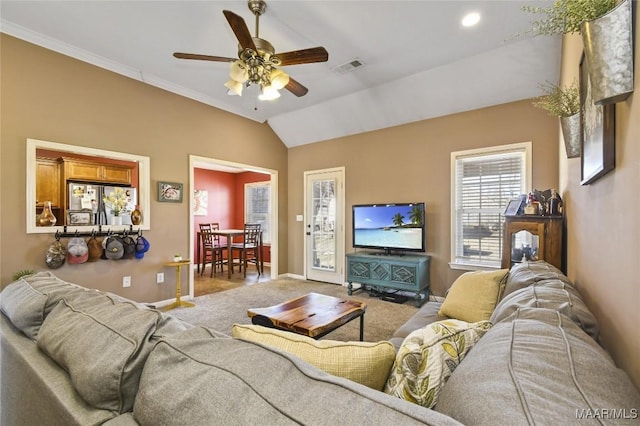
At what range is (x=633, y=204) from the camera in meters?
0.88

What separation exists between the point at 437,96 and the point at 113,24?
149 inches

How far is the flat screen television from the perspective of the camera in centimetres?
421

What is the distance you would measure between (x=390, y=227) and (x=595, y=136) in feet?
10.6

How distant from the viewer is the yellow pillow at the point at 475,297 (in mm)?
1914

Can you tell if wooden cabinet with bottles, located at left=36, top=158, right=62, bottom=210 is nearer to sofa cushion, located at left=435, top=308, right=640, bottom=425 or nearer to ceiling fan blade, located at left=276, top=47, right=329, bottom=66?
ceiling fan blade, located at left=276, top=47, right=329, bottom=66

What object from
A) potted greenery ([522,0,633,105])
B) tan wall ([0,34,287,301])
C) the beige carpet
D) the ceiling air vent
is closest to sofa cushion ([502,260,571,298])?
potted greenery ([522,0,633,105])

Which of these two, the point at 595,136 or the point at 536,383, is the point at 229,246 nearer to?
the point at 595,136

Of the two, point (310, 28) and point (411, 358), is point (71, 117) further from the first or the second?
point (411, 358)

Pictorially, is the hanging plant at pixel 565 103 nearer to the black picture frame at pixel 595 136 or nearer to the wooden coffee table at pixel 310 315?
the black picture frame at pixel 595 136

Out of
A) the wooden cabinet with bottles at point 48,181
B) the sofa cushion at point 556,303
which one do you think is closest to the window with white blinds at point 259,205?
the wooden cabinet with bottles at point 48,181

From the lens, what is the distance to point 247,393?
60 cm

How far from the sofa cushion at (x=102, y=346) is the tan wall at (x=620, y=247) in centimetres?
143

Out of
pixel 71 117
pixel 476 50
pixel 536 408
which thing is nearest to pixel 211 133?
pixel 71 117

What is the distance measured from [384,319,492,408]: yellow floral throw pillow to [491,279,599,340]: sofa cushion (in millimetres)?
315
